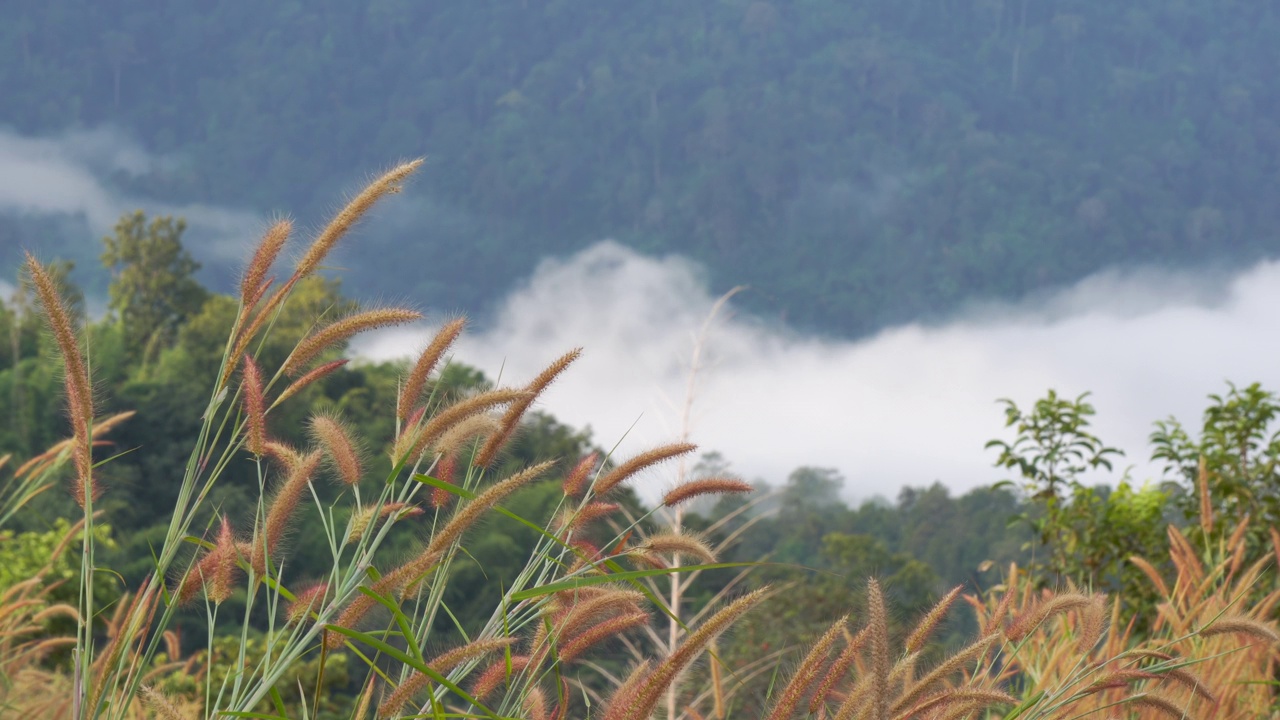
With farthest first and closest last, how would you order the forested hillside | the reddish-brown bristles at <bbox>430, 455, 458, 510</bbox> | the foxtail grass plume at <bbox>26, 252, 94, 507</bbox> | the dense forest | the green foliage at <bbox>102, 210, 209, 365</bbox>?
the forested hillside < the green foliage at <bbox>102, 210, 209, 365</bbox> < the dense forest < the reddish-brown bristles at <bbox>430, 455, 458, 510</bbox> < the foxtail grass plume at <bbox>26, 252, 94, 507</bbox>

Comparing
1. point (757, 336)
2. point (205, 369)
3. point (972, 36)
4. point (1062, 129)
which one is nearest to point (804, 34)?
point (972, 36)

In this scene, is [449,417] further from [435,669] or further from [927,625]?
[927,625]

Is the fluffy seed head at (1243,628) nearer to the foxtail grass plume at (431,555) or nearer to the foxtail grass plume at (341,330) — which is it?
the foxtail grass plume at (431,555)

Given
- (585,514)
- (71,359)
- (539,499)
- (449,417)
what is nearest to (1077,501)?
(585,514)

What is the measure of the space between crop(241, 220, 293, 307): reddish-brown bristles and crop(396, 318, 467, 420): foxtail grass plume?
0.20 meters

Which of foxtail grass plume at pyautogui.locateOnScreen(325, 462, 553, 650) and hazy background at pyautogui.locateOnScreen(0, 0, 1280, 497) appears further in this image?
hazy background at pyautogui.locateOnScreen(0, 0, 1280, 497)

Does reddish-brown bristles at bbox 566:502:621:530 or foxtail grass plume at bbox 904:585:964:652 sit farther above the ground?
reddish-brown bristles at bbox 566:502:621:530

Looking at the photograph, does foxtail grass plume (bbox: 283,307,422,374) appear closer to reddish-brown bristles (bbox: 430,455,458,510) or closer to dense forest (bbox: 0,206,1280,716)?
dense forest (bbox: 0,206,1280,716)

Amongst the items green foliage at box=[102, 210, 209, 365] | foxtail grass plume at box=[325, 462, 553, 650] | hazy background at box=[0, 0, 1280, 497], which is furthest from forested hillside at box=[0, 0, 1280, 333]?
foxtail grass plume at box=[325, 462, 553, 650]

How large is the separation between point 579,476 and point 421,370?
261mm

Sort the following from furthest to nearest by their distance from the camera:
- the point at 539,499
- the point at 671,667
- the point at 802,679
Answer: the point at 539,499, the point at 802,679, the point at 671,667

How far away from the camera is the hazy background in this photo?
103m

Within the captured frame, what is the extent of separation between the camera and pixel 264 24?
118000 mm

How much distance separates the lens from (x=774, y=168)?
113 m
